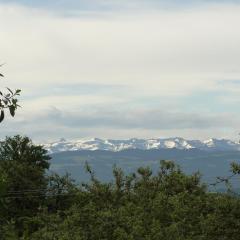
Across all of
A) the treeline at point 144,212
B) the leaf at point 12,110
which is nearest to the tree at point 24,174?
the treeline at point 144,212

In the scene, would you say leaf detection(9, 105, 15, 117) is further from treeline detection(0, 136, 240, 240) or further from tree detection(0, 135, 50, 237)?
tree detection(0, 135, 50, 237)

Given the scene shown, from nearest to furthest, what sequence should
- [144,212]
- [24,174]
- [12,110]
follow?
[12,110], [144,212], [24,174]

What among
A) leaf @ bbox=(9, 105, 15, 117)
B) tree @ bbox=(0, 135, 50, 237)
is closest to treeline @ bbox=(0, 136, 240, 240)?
leaf @ bbox=(9, 105, 15, 117)

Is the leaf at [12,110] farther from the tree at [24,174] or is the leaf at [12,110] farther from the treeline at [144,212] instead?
the tree at [24,174]

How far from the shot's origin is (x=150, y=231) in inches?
1442

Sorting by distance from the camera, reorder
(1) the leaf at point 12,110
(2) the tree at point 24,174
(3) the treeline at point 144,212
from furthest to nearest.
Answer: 1. (2) the tree at point 24,174
2. (3) the treeline at point 144,212
3. (1) the leaf at point 12,110

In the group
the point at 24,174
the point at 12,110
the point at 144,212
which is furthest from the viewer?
the point at 24,174

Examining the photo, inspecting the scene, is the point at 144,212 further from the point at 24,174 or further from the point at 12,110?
the point at 24,174

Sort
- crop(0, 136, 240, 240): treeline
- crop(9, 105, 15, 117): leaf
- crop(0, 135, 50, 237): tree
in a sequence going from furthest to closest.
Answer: crop(0, 135, 50, 237): tree → crop(0, 136, 240, 240): treeline → crop(9, 105, 15, 117): leaf

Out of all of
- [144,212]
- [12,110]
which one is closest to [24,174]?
[144,212]

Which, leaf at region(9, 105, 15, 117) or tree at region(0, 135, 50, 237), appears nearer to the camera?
leaf at region(9, 105, 15, 117)

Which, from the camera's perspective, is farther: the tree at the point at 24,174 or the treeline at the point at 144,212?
the tree at the point at 24,174

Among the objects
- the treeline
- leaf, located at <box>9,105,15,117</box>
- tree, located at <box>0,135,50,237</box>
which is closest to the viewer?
leaf, located at <box>9,105,15,117</box>

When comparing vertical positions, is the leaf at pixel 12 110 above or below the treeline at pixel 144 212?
above
